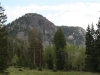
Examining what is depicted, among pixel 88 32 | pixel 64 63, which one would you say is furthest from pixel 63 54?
pixel 88 32

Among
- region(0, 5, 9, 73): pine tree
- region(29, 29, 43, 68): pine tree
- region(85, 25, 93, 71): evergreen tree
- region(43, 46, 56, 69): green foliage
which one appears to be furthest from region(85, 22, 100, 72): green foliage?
region(0, 5, 9, 73): pine tree

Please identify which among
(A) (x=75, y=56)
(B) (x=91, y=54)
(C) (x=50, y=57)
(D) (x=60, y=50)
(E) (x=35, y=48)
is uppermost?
(E) (x=35, y=48)

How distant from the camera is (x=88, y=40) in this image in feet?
A: 225

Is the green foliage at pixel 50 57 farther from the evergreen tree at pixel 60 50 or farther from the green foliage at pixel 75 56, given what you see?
the green foliage at pixel 75 56

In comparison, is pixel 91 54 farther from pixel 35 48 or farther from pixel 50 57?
pixel 35 48

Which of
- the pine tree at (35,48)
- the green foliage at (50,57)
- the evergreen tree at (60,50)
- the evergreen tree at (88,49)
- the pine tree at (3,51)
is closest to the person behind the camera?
the pine tree at (3,51)

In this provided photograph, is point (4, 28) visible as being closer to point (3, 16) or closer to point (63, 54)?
point (3, 16)

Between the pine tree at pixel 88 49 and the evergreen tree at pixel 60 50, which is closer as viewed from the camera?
the pine tree at pixel 88 49

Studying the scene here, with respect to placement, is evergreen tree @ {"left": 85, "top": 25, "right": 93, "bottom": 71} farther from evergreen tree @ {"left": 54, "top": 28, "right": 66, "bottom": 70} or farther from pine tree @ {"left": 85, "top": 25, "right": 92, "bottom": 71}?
evergreen tree @ {"left": 54, "top": 28, "right": 66, "bottom": 70}

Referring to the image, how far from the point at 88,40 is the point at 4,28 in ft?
123

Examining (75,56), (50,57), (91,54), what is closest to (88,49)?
(91,54)

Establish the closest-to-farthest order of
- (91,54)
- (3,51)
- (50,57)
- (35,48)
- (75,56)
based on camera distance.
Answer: (3,51), (91,54), (75,56), (35,48), (50,57)

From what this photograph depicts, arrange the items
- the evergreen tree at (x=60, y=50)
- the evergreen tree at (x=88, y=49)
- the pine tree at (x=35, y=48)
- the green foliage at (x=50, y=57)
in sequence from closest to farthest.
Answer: the evergreen tree at (x=88, y=49)
the evergreen tree at (x=60, y=50)
the green foliage at (x=50, y=57)
the pine tree at (x=35, y=48)

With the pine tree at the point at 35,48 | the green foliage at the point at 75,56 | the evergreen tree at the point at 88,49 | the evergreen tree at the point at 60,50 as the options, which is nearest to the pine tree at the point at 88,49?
the evergreen tree at the point at 88,49
